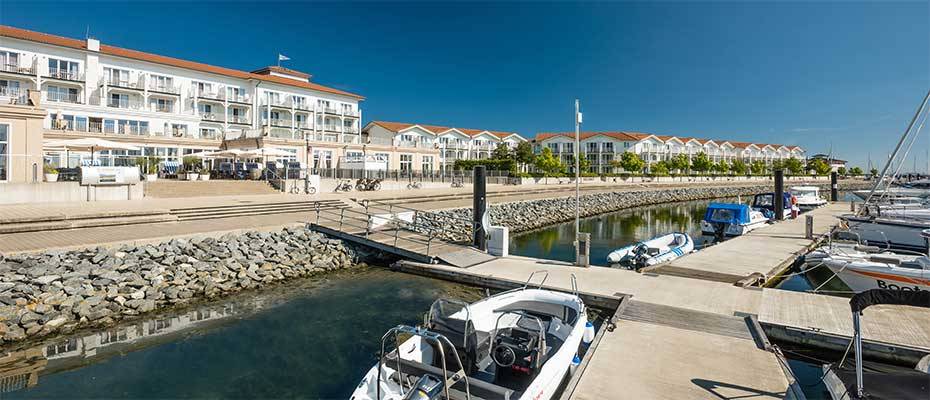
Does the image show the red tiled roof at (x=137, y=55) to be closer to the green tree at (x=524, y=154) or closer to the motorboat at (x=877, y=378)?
the green tree at (x=524, y=154)

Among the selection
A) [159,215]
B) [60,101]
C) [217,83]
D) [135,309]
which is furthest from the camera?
[217,83]

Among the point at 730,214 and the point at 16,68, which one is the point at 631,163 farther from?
the point at 16,68

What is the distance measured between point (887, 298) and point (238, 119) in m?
53.6

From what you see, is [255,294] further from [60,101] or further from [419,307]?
[60,101]

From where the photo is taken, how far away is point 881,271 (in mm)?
10336

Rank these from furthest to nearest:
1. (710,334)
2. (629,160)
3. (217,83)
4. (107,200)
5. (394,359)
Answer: (629,160) → (217,83) → (107,200) → (710,334) → (394,359)

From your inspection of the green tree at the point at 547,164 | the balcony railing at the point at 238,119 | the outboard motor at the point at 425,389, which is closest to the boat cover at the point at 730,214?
the outboard motor at the point at 425,389

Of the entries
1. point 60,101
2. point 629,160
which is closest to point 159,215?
point 60,101

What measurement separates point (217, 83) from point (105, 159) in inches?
766

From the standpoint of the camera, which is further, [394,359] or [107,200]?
[107,200]

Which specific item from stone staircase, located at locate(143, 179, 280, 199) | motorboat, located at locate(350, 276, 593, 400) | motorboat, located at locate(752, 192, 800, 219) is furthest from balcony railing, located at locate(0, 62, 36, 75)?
motorboat, located at locate(752, 192, 800, 219)

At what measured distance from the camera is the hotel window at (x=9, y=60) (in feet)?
117

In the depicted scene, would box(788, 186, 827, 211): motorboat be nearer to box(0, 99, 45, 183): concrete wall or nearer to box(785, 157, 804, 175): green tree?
box(0, 99, 45, 183): concrete wall

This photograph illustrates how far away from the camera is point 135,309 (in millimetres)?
9836
